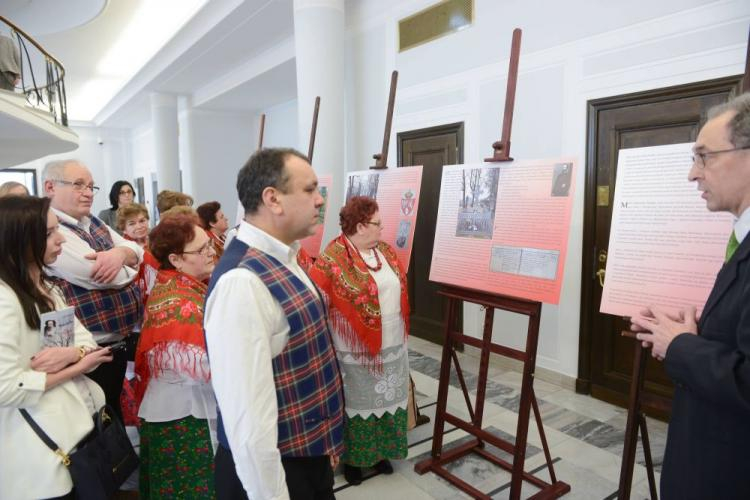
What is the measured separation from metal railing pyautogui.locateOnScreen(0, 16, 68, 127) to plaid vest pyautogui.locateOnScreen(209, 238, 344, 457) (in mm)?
4714

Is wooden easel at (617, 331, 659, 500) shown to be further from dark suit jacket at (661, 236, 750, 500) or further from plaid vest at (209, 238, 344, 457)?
plaid vest at (209, 238, 344, 457)

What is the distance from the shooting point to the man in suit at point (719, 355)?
1.02m

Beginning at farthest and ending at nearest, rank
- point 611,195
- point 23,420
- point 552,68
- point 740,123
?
point 552,68 → point 611,195 → point 23,420 → point 740,123

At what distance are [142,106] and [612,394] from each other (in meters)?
10.7

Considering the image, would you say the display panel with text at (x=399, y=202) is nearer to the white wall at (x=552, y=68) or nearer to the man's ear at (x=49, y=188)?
the white wall at (x=552, y=68)

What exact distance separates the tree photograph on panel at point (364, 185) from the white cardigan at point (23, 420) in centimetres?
194

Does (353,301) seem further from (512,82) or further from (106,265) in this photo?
(512,82)

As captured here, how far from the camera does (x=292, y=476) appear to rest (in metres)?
1.18

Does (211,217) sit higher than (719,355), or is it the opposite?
(211,217)

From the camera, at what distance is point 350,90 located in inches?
196

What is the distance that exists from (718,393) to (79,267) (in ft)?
6.65

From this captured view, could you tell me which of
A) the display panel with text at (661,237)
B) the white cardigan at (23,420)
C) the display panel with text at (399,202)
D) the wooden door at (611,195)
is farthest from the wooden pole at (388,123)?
the white cardigan at (23,420)

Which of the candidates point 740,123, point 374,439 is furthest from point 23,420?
point 740,123

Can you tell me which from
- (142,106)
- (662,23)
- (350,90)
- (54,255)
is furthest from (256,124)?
(54,255)
